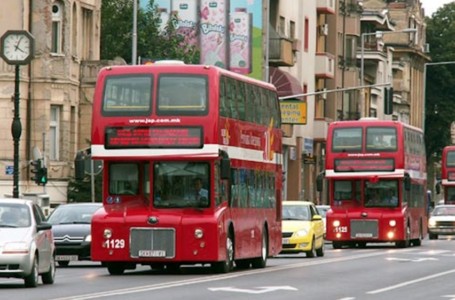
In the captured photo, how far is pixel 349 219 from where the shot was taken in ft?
171

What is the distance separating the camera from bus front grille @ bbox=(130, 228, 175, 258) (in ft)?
101

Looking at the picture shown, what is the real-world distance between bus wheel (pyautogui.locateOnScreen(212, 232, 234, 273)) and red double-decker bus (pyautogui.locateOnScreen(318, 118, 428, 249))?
59.2 feet

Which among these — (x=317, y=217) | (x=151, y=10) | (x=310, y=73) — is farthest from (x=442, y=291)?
(x=310, y=73)

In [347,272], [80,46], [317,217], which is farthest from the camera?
[80,46]

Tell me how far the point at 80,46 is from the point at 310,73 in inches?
1202

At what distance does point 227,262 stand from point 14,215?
612 centimetres

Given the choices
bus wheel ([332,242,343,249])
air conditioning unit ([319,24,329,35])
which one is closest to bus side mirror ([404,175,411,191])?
bus wheel ([332,242,343,249])

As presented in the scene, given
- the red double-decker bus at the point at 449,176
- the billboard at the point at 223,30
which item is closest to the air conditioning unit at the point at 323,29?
the red double-decker bus at the point at 449,176

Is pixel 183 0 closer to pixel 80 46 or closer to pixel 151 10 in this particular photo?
pixel 151 10

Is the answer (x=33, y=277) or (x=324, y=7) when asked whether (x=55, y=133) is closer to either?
(x=33, y=277)

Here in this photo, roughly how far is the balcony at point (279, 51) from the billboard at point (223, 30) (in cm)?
497

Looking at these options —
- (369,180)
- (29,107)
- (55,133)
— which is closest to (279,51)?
(55,133)

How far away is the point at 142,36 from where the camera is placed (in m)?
65.5

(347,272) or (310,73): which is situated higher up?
(310,73)
